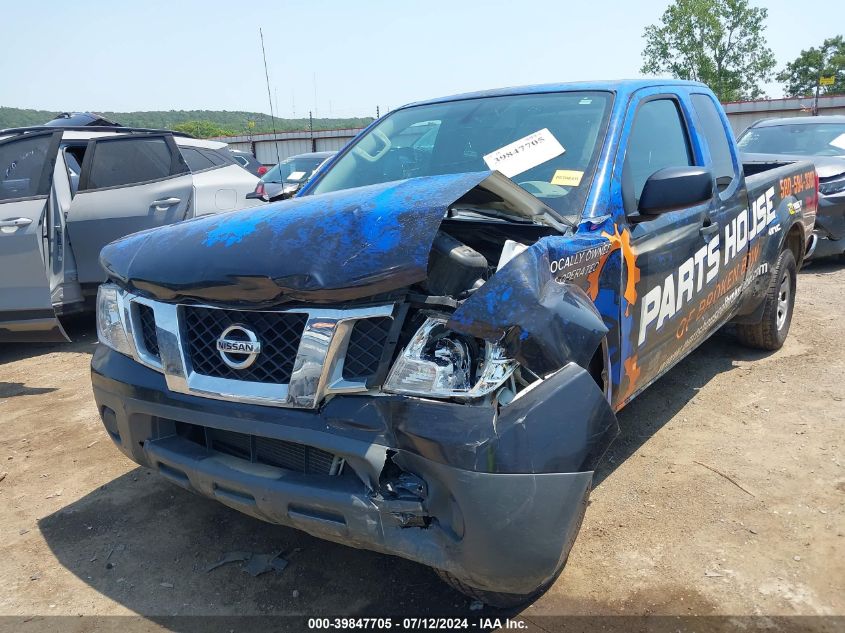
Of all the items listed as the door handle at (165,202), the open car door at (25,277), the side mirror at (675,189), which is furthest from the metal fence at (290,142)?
the side mirror at (675,189)

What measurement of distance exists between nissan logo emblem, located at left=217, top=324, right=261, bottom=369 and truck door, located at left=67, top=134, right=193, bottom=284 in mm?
3500

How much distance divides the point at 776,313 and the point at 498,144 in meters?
2.78

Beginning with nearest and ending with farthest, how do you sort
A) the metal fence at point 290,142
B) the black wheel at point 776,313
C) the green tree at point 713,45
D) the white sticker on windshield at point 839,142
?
the black wheel at point 776,313 → the white sticker on windshield at point 839,142 → the metal fence at point 290,142 → the green tree at point 713,45

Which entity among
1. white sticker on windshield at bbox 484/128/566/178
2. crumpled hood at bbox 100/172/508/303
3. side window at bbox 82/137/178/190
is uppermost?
side window at bbox 82/137/178/190

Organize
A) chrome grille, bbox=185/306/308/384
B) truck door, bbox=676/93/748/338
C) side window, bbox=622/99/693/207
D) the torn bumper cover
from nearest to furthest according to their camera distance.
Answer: the torn bumper cover → chrome grille, bbox=185/306/308/384 → side window, bbox=622/99/693/207 → truck door, bbox=676/93/748/338

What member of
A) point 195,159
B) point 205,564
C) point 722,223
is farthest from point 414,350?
point 195,159

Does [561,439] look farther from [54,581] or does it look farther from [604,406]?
[54,581]

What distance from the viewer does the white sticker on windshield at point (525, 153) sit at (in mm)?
2865

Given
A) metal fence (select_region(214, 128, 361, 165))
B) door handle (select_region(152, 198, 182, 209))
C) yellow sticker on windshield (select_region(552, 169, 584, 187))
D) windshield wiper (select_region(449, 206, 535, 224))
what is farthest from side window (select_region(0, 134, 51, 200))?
metal fence (select_region(214, 128, 361, 165))

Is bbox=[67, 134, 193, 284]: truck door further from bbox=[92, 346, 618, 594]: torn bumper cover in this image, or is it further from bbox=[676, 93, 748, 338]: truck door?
bbox=[676, 93, 748, 338]: truck door

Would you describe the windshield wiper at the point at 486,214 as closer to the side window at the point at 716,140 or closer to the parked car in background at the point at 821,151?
the side window at the point at 716,140

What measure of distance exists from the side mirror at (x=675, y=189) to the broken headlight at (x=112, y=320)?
2.03 meters

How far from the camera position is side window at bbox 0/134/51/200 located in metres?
5.10

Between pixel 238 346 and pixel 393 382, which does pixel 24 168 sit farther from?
pixel 393 382
